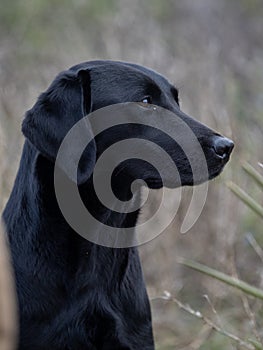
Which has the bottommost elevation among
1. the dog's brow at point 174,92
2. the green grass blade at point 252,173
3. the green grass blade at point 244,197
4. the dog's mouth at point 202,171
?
the green grass blade at point 244,197

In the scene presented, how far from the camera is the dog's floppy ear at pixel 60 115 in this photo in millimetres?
3008

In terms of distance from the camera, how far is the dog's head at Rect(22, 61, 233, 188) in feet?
10.1

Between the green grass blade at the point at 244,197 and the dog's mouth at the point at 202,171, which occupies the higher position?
the dog's mouth at the point at 202,171

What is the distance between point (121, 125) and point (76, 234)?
437 millimetres

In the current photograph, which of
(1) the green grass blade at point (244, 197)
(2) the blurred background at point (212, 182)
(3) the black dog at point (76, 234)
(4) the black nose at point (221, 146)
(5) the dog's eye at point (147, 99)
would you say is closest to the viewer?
(3) the black dog at point (76, 234)

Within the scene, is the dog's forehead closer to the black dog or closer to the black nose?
the black dog

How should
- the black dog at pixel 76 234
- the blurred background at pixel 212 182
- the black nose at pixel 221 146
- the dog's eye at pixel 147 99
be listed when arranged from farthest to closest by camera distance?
the blurred background at pixel 212 182, the dog's eye at pixel 147 99, the black nose at pixel 221 146, the black dog at pixel 76 234

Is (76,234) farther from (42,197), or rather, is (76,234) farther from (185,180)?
(185,180)

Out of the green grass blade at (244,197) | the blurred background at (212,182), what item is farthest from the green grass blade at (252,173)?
the blurred background at (212,182)

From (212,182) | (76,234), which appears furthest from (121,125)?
(212,182)

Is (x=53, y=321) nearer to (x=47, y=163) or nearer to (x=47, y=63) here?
(x=47, y=163)

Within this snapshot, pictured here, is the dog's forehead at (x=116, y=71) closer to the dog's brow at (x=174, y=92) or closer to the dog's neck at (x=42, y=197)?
the dog's brow at (x=174, y=92)

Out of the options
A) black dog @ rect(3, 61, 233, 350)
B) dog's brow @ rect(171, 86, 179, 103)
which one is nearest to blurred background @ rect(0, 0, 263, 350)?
black dog @ rect(3, 61, 233, 350)

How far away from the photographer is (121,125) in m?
3.16
